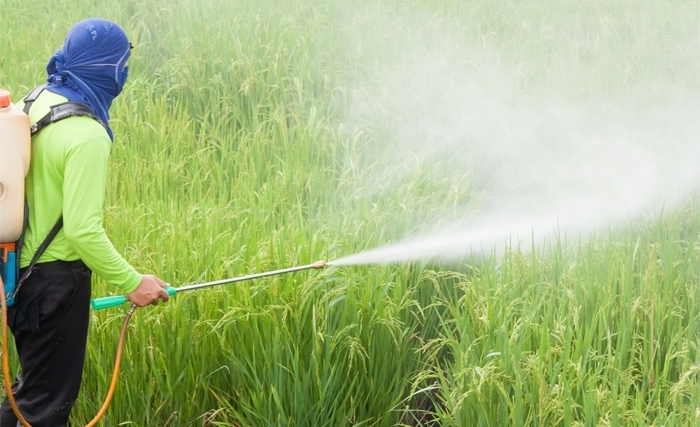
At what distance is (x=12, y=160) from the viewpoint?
239 cm

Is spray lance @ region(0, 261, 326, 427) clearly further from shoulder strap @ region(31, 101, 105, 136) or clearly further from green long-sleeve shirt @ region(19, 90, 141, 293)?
shoulder strap @ region(31, 101, 105, 136)

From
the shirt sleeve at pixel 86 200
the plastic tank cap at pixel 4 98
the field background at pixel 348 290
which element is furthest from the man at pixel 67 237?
the field background at pixel 348 290

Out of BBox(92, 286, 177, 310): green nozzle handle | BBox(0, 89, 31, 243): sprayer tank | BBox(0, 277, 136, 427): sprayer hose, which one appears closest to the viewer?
BBox(0, 89, 31, 243): sprayer tank

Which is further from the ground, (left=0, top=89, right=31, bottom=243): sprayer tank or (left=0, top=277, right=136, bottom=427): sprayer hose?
(left=0, top=89, right=31, bottom=243): sprayer tank

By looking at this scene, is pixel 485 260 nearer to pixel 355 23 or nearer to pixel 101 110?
pixel 101 110

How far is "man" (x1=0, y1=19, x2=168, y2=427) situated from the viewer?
8.02ft

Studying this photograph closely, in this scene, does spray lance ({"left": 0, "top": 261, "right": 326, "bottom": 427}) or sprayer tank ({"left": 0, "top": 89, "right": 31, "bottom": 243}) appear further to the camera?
spray lance ({"left": 0, "top": 261, "right": 326, "bottom": 427})

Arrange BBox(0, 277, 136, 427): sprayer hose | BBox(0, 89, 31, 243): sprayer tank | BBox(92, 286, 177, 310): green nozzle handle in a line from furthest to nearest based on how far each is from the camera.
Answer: BBox(92, 286, 177, 310): green nozzle handle < BBox(0, 277, 136, 427): sprayer hose < BBox(0, 89, 31, 243): sprayer tank

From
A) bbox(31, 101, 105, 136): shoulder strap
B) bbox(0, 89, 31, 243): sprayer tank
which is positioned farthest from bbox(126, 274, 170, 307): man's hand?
bbox(31, 101, 105, 136): shoulder strap

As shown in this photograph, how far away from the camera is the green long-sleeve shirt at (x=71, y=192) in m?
2.43

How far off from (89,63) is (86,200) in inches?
18.0

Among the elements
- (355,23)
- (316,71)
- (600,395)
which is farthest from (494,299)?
(355,23)

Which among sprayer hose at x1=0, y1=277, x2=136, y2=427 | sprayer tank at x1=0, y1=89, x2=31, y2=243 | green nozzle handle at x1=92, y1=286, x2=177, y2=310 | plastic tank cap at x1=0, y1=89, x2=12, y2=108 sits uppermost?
plastic tank cap at x1=0, y1=89, x2=12, y2=108

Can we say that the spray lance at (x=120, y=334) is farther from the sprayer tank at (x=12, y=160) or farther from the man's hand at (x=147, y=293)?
the sprayer tank at (x=12, y=160)
